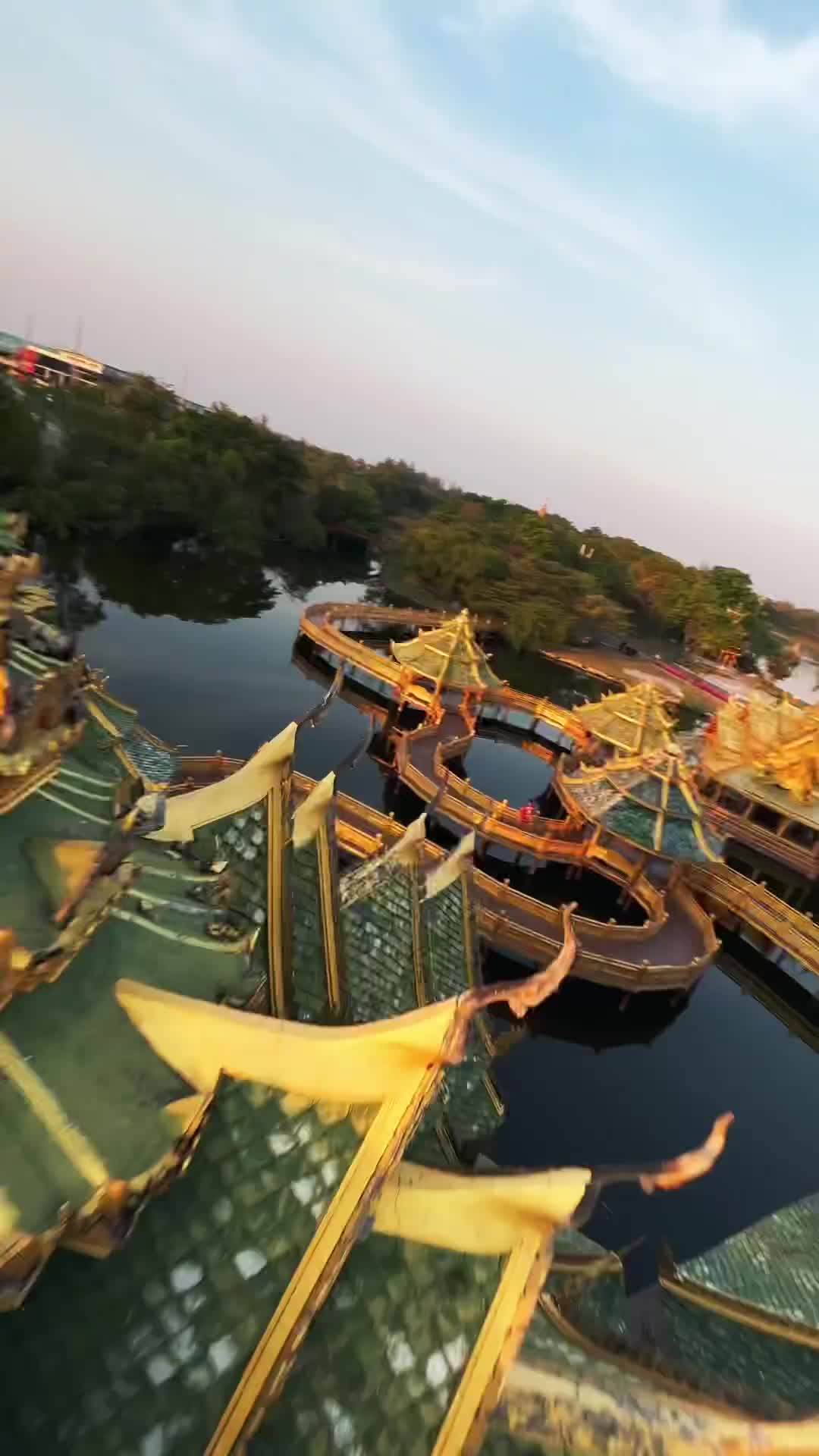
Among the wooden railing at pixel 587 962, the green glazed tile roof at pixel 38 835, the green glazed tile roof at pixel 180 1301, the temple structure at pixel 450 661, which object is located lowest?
the wooden railing at pixel 587 962

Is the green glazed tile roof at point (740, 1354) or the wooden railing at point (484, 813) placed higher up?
the green glazed tile roof at point (740, 1354)

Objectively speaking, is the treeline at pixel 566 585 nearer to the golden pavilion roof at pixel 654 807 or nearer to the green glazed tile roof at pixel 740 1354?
the golden pavilion roof at pixel 654 807

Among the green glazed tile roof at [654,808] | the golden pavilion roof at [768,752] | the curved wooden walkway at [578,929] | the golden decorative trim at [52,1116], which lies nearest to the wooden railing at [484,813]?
the green glazed tile roof at [654,808]

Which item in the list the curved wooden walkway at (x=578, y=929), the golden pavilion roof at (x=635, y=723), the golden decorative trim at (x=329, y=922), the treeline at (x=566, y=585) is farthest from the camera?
the treeline at (x=566, y=585)

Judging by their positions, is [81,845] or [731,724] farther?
[731,724]

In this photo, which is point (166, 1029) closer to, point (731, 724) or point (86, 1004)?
point (86, 1004)

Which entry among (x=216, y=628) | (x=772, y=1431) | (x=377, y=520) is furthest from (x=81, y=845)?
(x=377, y=520)
